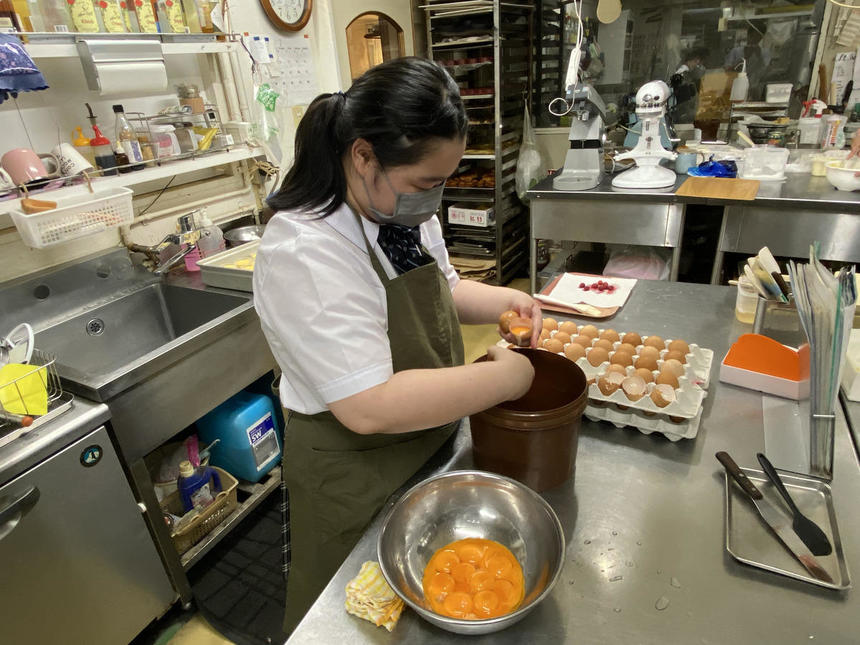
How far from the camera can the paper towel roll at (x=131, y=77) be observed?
166 centimetres

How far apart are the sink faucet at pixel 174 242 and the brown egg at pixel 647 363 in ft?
5.48

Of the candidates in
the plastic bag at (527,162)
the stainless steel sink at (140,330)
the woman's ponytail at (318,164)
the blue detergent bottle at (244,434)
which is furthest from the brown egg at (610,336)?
the plastic bag at (527,162)

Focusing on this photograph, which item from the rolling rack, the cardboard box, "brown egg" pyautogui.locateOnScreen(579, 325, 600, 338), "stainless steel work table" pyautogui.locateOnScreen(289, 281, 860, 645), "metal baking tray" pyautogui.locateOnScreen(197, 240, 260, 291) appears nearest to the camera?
"stainless steel work table" pyautogui.locateOnScreen(289, 281, 860, 645)

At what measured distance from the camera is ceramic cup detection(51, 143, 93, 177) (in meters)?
1.67

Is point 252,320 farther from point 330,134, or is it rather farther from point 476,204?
point 476,204

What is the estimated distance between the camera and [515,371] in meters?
0.88

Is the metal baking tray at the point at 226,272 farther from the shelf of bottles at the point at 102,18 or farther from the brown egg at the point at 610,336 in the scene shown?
the brown egg at the point at 610,336

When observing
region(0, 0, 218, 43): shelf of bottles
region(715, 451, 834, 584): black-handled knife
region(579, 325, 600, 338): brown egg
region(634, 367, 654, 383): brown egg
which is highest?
region(0, 0, 218, 43): shelf of bottles

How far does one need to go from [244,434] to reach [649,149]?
7.09 feet

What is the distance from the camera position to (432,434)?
1.03 metres

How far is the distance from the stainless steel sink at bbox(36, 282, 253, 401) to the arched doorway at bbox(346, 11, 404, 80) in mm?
1835

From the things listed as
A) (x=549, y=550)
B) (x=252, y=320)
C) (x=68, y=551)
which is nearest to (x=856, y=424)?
(x=549, y=550)

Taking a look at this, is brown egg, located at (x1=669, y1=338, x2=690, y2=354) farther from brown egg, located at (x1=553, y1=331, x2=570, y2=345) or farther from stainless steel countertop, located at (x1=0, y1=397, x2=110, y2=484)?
stainless steel countertop, located at (x1=0, y1=397, x2=110, y2=484)

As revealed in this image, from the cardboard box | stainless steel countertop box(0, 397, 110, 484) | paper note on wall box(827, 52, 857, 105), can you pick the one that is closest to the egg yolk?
stainless steel countertop box(0, 397, 110, 484)
